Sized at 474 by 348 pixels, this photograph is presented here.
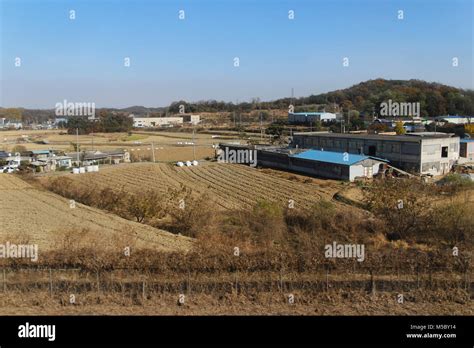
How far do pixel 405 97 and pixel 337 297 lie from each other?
1721 inches

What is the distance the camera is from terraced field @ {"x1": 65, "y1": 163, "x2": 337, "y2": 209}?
46.6 ft

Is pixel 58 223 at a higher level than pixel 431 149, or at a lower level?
lower

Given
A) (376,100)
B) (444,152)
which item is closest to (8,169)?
(444,152)

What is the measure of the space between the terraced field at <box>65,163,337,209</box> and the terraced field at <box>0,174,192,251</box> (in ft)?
11.2

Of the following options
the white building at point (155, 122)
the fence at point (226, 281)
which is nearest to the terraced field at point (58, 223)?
the fence at point (226, 281)

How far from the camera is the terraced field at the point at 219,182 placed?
14195 mm

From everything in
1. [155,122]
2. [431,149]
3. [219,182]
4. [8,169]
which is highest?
[155,122]

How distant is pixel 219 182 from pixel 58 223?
8126 mm

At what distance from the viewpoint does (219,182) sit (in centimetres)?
1777

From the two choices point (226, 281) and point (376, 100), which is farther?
point (376, 100)

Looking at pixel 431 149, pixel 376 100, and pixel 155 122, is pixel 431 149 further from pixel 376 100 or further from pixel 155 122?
pixel 155 122

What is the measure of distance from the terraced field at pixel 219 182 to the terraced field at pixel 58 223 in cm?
343
